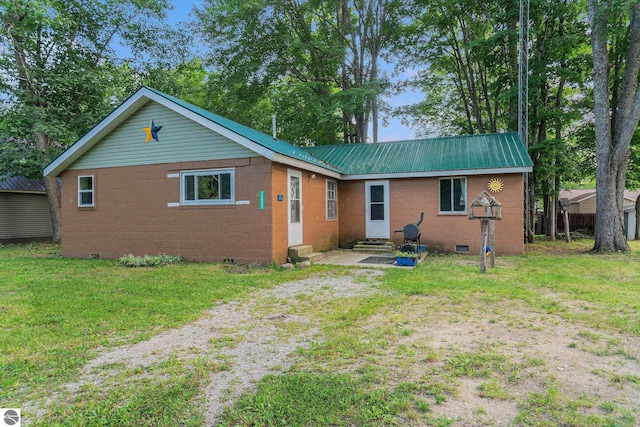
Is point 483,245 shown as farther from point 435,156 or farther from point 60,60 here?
point 60,60

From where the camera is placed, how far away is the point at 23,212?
16594 millimetres

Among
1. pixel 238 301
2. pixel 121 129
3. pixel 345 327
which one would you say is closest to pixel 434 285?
pixel 345 327

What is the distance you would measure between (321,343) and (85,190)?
10.4 meters

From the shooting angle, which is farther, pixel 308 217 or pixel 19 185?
pixel 19 185

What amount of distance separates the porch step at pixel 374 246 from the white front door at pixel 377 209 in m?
0.22

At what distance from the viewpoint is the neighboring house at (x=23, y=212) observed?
622 inches

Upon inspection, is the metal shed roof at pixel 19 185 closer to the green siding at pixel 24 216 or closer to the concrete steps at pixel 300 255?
the green siding at pixel 24 216

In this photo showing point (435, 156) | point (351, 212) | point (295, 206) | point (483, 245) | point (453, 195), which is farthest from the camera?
point (351, 212)

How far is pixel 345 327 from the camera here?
164 inches

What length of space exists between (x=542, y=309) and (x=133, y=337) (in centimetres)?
531

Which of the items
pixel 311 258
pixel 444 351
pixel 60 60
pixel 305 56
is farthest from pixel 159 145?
pixel 305 56

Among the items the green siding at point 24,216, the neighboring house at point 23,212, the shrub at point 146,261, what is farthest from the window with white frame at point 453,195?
the green siding at point 24,216

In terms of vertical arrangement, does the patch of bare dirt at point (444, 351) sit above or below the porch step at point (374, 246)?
below

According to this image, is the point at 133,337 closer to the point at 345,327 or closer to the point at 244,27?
the point at 345,327
